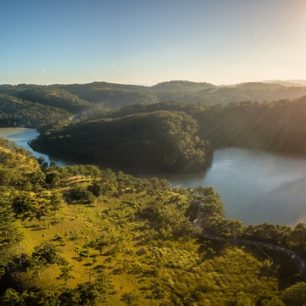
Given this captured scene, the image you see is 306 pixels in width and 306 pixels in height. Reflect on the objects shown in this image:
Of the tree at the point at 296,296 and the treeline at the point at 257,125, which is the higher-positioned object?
the treeline at the point at 257,125

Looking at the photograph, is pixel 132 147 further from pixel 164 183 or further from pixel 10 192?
pixel 10 192

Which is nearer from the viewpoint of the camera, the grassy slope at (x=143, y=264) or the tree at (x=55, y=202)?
the grassy slope at (x=143, y=264)

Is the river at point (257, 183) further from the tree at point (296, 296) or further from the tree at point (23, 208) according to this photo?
the tree at point (23, 208)

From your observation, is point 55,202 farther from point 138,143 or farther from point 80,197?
point 138,143

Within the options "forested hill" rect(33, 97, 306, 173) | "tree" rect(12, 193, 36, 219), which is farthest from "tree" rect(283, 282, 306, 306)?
"forested hill" rect(33, 97, 306, 173)

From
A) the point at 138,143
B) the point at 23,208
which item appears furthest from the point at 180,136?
the point at 23,208

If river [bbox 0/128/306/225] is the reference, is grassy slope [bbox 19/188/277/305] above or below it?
above

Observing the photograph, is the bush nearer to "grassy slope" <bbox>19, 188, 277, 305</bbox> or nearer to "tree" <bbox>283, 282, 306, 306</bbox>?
"grassy slope" <bbox>19, 188, 277, 305</bbox>

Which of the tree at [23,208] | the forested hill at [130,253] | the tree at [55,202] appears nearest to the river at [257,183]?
the forested hill at [130,253]

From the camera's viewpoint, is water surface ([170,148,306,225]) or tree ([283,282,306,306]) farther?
water surface ([170,148,306,225])
